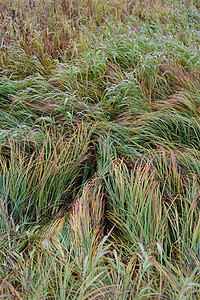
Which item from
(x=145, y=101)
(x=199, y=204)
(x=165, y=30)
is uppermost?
(x=165, y=30)

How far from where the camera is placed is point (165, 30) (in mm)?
3770

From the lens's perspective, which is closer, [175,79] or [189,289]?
[189,289]

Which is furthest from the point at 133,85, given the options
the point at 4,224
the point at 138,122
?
the point at 4,224

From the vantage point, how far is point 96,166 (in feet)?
6.59

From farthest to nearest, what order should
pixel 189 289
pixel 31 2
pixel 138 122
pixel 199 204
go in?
1. pixel 31 2
2. pixel 138 122
3. pixel 199 204
4. pixel 189 289

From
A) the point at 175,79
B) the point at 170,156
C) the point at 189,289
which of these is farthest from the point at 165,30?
the point at 189,289

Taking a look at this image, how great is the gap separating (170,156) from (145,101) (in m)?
0.83

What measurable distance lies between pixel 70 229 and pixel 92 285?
16.4 inches

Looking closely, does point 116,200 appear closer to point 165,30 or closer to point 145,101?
point 145,101

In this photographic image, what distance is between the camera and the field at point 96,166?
1.26m

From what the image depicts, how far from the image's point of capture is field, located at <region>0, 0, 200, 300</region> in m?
1.26

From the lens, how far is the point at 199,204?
1647 millimetres

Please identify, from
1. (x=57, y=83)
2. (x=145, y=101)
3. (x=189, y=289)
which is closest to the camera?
(x=189, y=289)

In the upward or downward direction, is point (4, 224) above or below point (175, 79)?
below
